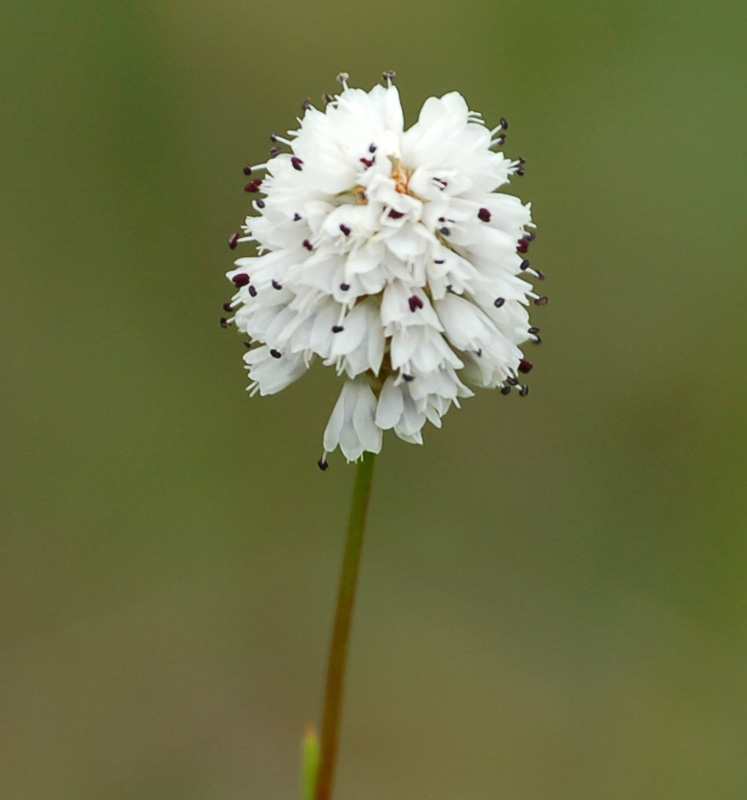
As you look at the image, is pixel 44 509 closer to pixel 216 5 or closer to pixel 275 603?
pixel 275 603

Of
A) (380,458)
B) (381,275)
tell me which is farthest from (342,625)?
(380,458)

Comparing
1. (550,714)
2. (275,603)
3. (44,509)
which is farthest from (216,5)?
(550,714)

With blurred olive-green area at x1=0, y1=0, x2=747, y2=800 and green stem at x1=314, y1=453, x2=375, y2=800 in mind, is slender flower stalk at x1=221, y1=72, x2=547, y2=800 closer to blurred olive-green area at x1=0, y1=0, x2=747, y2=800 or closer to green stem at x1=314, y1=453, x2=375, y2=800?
green stem at x1=314, y1=453, x2=375, y2=800

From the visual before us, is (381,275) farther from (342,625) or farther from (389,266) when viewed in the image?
(342,625)

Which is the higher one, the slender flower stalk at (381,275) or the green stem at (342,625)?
the slender flower stalk at (381,275)

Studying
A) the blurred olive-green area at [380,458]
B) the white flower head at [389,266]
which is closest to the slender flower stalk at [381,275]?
the white flower head at [389,266]

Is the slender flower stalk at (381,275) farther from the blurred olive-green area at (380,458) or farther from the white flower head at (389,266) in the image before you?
the blurred olive-green area at (380,458)
